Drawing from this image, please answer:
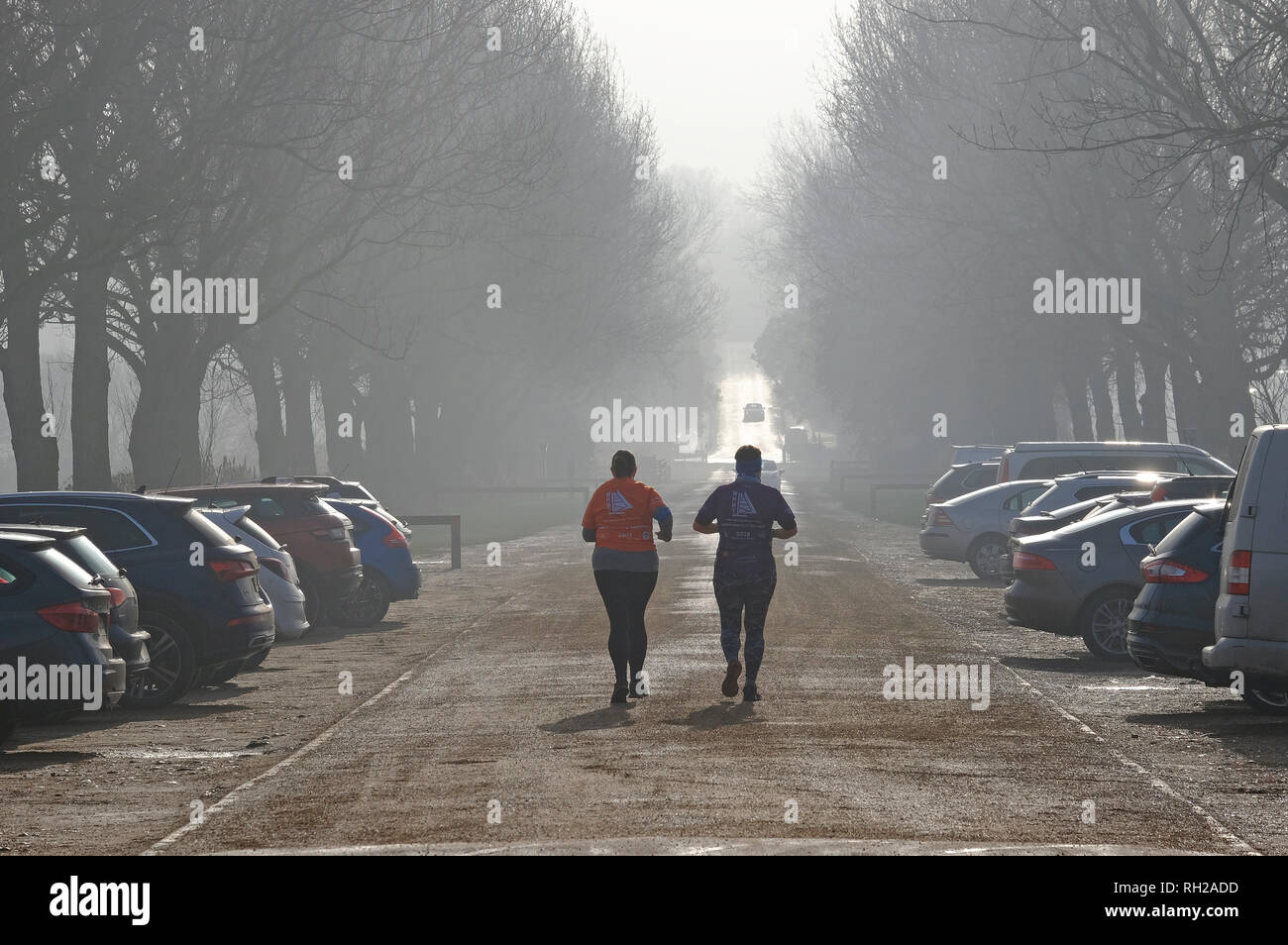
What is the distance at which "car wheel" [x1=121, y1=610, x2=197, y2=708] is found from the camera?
48.0 feet

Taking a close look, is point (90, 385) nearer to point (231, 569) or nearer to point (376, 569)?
point (376, 569)

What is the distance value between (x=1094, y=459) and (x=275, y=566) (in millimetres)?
16067

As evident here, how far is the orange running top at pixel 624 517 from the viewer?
14320 millimetres

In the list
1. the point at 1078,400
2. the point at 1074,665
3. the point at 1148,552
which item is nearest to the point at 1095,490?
the point at 1148,552

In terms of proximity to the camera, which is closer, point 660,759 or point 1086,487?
point 660,759

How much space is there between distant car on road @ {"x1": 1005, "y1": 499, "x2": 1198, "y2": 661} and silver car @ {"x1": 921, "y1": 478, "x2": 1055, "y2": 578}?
1091 centimetres

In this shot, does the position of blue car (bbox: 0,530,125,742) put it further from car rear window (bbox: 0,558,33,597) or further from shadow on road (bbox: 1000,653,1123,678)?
shadow on road (bbox: 1000,653,1123,678)

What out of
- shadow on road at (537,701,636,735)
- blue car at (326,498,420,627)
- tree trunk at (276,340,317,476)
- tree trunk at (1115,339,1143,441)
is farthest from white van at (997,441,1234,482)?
tree trunk at (276,340,317,476)

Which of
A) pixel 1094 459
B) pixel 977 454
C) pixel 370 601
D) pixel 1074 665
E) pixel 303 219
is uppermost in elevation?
pixel 303 219

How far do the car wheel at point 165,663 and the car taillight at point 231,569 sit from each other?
515mm

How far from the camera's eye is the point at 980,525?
→ 29.3 meters
